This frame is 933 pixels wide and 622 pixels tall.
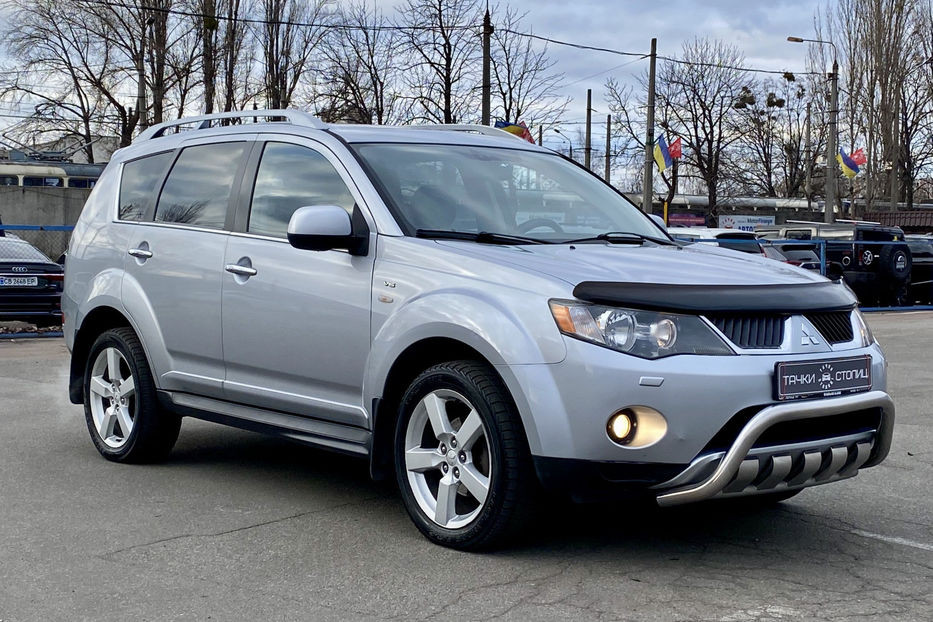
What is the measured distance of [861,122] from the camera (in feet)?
163

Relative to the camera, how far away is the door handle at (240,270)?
18.1 ft

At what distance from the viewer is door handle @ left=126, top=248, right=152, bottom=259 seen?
622 cm

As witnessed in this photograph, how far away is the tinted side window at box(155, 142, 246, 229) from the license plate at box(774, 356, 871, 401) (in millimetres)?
2936

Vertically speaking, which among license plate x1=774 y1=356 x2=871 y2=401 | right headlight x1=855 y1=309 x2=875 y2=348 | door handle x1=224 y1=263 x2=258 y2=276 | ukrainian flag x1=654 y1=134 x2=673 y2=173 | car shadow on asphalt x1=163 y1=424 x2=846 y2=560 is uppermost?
ukrainian flag x1=654 y1=134 x2=673 y2=173

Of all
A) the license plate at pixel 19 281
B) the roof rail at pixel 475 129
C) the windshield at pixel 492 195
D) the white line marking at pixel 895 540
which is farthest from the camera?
the license plate at pixel 19 281

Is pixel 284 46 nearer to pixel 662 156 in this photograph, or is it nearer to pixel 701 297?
pixel 662 156

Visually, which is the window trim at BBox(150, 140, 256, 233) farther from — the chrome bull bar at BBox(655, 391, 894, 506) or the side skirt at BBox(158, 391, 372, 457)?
the chrome bull bar at BBox(655, 391, 894, 506)

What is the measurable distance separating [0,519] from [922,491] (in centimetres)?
438

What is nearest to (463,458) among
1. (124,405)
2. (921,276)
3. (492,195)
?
(492,195)

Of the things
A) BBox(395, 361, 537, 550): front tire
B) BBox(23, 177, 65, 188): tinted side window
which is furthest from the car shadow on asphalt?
BBox(23, 177, 65, 188): tinted side window

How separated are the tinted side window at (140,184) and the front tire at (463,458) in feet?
8.34

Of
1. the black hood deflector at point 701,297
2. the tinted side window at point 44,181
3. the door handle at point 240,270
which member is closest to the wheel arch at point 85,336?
the door handle at point 240,270

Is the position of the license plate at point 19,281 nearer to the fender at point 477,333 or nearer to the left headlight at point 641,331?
the fender at point 477,333

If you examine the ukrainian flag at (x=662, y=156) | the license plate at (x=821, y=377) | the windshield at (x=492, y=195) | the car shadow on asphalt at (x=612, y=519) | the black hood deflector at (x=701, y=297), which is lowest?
the car shadow on asphalt at (x=612, y=519)
